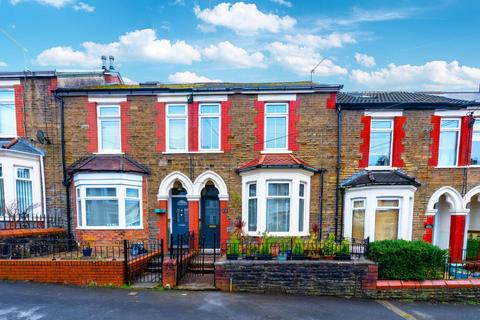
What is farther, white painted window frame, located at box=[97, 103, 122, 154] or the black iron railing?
white painted window frame, located at box=[97, 103, 122, 154]

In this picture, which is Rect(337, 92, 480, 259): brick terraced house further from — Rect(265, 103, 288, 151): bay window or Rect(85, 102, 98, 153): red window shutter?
Rect(85, 102, 98, 153): red window shutter

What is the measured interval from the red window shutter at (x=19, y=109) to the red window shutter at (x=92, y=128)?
2511 millimetres

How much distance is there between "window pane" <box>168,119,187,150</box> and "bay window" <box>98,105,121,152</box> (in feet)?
6.73

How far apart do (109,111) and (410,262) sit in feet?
36.8

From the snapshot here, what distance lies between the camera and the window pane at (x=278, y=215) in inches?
360

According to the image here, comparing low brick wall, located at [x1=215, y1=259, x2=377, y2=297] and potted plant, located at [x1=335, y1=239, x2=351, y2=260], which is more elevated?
potted plant, located at [x1=335, y1=239, x2=351, y2=260]

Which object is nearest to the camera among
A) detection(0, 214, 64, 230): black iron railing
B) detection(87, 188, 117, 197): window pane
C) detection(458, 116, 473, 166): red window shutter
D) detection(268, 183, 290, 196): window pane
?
detection(0, 214, 64, 230): black iron railing

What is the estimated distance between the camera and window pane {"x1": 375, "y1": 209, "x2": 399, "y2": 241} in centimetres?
920

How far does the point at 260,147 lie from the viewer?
9.52m

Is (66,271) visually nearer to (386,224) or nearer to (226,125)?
(226,125)

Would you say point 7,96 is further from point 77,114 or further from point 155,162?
point 155,162

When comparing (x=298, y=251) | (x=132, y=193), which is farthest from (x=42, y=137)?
(x=298, y=251)

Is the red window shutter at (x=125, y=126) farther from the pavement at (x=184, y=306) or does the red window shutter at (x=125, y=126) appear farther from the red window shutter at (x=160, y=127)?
the pavement at (x=184, y=306)

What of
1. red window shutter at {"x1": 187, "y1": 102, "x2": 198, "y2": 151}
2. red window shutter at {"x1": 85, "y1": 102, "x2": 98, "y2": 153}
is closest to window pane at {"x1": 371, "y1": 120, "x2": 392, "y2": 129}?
red window shutter at {"x1": 187, "y1": 102, "x2": 198, "y2": 151}
